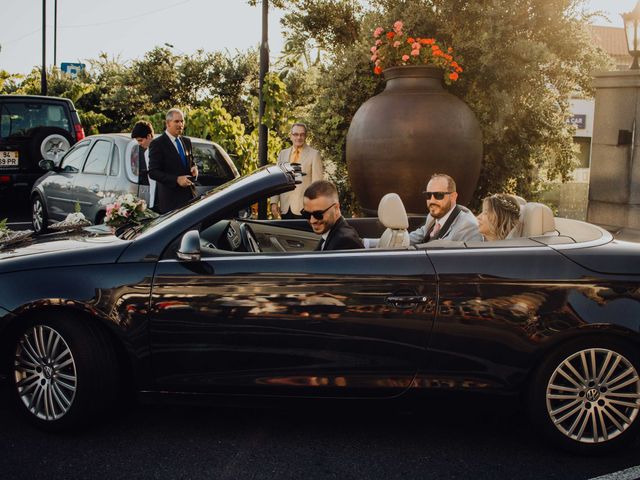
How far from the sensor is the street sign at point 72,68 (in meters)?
29.7

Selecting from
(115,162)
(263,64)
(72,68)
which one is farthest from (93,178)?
(72,68)

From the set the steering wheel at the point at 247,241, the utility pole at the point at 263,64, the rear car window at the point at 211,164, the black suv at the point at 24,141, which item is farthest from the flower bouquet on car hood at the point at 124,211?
the black suv at the point at 24,141

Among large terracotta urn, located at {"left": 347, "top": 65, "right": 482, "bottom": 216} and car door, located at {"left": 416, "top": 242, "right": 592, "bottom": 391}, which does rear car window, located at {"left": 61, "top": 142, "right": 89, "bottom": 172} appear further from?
car door, located at {"left": 416, "top": 242, "right": 592, "bottom": 391}

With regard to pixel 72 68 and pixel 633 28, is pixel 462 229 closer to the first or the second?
pixel 633 28

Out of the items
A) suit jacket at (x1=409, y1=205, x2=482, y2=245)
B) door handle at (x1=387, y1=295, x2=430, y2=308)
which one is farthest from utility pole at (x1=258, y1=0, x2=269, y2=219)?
door handle at (x1=387, y1=295, x2=430, y2=308)

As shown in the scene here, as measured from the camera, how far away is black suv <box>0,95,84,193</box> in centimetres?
1373

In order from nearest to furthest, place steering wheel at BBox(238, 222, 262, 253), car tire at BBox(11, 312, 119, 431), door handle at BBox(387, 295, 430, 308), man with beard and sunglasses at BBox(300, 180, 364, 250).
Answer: door handle at BBox(387, 295, 430, 308)
car tire at BBox(11, 312, 119, 431)
man with beard and sunglasses at BBox(300, 180, 364, 250)
steering wheel at BBox(238, 222, 262, 253)

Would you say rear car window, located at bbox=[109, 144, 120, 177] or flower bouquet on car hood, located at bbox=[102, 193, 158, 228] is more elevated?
rear car window, located at bbox=[109, 144, 120, 177]

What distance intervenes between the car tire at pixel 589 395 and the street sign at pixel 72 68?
2902cm

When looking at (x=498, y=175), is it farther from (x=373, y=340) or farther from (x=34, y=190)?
(x=373, y=340)

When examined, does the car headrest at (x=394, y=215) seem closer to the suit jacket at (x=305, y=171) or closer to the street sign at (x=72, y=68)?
the suit jacket at (x=305, y=171)

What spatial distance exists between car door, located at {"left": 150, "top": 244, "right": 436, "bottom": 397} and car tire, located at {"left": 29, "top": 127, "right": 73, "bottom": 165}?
10829mm

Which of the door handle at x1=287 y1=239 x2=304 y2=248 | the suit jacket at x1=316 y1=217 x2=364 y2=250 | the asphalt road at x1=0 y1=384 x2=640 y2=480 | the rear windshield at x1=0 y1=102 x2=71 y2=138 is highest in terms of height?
the rear windshield at x1=0 y1=102 x2=71 y2=138

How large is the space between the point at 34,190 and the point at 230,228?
7.55 metres
